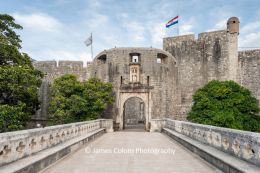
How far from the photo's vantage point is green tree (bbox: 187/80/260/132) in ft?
55.1

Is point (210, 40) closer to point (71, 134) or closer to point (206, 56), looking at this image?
point (206, 56)

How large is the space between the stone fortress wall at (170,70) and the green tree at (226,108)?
2419mm

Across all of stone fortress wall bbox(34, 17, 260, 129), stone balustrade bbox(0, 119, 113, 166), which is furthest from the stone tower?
stone balustrade bbox(0, 119, 113, 166)

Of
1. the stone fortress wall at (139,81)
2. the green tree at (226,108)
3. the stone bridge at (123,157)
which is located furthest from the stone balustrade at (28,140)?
the green tree at (226,108)

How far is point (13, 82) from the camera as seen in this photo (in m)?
11.0

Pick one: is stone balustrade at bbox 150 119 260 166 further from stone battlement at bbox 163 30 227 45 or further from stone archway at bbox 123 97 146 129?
stone archway at bbox 123 97 146 129

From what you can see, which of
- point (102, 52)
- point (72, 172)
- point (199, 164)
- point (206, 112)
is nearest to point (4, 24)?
point (102, 52)

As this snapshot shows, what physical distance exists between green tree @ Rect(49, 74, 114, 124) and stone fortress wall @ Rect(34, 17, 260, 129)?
1.52m

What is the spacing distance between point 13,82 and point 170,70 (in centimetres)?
1205

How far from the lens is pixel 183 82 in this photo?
23.8 metres

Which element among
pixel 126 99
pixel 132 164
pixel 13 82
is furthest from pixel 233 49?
pixel 132 164

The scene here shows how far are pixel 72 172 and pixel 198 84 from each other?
67.8 ft

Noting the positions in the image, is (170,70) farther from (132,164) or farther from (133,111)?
(132,164)

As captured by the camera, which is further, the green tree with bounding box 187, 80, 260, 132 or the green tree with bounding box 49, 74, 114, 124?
the green tree with bounding box 187, 80, 260, 132
